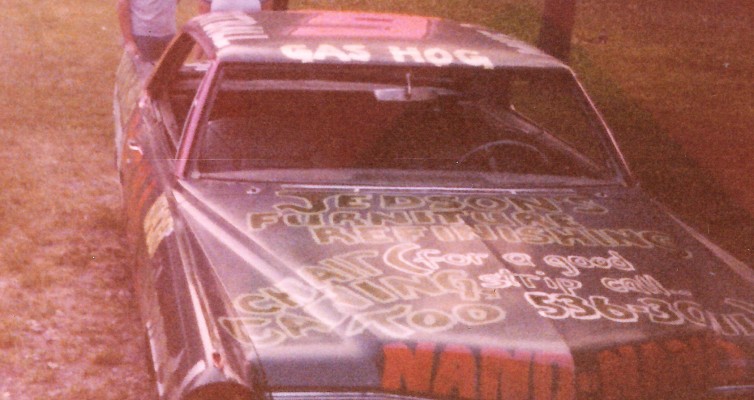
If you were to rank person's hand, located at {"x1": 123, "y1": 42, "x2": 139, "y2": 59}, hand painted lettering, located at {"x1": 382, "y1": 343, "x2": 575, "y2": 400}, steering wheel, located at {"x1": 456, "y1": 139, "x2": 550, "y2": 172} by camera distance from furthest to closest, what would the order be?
person's hand, located at {"x1": 123, "y1": 42, "x2": 139, "y2": 59} → steering wheel, located at {"x1": 456, "y1": 139, "x2": 550, "y2": 172} → hand painted lettering, located at {"x1": 382, "y1": 343, "x2": 575, "y2": 400}

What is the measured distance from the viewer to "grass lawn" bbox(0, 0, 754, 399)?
159 inches

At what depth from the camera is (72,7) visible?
14.5 meters

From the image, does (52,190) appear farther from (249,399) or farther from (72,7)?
(72,7)

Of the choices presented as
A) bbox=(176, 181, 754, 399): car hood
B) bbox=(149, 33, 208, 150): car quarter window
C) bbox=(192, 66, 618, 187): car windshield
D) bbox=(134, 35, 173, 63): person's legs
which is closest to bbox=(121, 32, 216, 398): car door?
bbox=(149, 33, 208, 150): car quarter window

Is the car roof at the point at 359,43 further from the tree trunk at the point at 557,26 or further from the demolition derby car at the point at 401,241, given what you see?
the tree trunk at the point at 557,26

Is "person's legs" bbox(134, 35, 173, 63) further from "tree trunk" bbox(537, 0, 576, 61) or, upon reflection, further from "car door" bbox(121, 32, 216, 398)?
"tree trunk" bbox(537, 0, 576, 61)

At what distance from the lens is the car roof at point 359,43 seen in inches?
131

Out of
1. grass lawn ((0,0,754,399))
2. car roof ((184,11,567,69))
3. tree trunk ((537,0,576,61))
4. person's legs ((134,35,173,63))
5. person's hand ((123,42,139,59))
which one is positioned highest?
car roof ((184,11,567,69))

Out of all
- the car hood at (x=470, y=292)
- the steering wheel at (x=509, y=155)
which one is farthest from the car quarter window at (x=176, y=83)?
the steering wheel at (x=509, y=155)

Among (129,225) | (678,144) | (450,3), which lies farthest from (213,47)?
(450,3)

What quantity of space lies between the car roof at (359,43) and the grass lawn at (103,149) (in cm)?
146

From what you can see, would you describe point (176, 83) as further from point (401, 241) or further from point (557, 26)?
point (557, 26)

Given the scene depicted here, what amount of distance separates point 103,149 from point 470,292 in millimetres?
5305

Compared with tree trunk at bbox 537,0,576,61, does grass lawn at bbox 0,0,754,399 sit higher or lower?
lower
